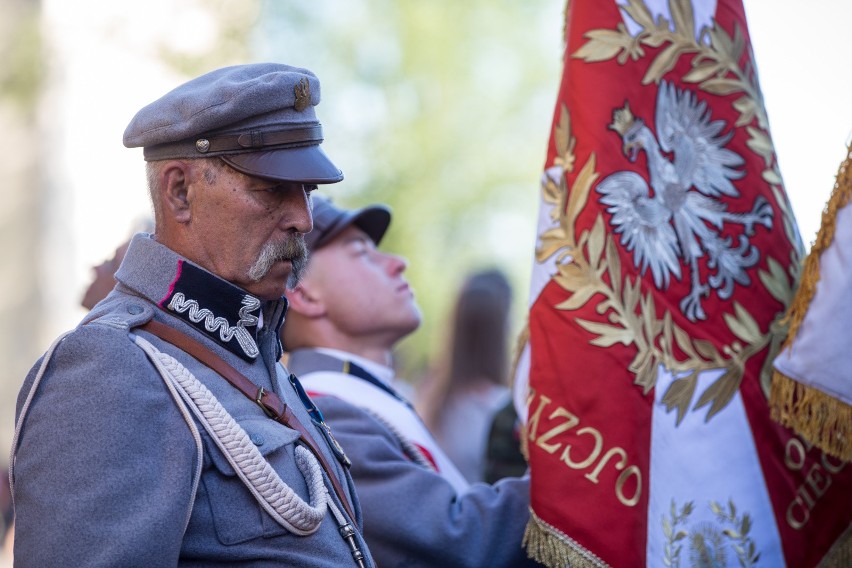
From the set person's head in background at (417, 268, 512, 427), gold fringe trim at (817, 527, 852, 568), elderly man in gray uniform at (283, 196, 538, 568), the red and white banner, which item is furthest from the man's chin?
person's head in background at (417, 268, 512, 427)

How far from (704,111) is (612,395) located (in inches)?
39.2

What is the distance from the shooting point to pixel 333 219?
395 cm

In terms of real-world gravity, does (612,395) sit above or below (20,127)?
above

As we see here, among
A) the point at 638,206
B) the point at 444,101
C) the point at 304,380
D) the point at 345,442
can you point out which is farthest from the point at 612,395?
the point at 444,101

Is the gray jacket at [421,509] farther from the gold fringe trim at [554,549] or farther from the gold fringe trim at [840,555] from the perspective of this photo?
the gold fringe trim at [840,555]

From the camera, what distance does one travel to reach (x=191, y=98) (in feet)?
7.93

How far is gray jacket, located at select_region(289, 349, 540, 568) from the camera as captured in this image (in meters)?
3.23

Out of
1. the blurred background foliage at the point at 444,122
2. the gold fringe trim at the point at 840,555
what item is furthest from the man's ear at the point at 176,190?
the blurred background foliage at the point at 444,122

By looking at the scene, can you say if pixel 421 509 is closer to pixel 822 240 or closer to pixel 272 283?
pixel 272 283

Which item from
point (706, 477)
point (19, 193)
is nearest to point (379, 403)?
point (706, 477)

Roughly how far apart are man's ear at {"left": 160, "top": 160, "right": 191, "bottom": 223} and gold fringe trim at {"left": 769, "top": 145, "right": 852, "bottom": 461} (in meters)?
1.73

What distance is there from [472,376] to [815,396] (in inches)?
97.7

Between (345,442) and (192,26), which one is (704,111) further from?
(192,26)

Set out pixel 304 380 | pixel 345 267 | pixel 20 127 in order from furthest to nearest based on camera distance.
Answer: pixel 20 127, pixel 345 267, pixel 304 380
